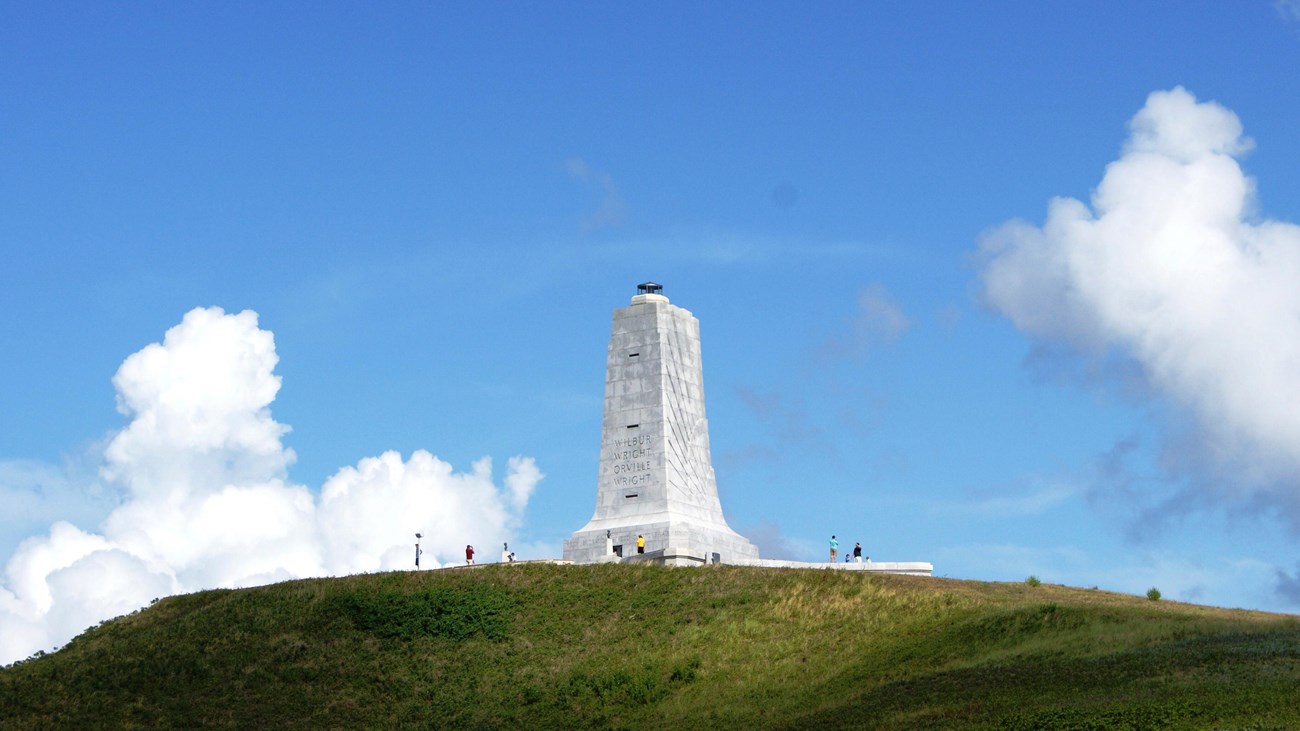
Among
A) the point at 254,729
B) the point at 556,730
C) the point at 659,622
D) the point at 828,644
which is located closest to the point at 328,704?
the point at 254,729

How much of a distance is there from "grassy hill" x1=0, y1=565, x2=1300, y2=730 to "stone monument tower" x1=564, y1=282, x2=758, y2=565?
10.9 ft

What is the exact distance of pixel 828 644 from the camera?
151ft

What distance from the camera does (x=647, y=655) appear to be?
A: 47.6 meters

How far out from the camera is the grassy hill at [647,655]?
123 ft

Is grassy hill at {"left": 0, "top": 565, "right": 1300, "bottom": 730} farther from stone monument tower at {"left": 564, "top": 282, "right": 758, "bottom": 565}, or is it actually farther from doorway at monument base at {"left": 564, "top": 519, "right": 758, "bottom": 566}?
stone monument tower at {"left": 564, "top": 282, "right": 758, "bottom": 565}

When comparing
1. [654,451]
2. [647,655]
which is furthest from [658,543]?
[647,655]

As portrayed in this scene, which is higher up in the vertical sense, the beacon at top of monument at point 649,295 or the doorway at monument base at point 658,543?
the beacon at top of monument at point 649,295

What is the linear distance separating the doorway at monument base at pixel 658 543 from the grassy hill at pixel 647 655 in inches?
87.5

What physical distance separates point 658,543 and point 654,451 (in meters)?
3.41

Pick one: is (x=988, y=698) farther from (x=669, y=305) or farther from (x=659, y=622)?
(x=669, y=305)

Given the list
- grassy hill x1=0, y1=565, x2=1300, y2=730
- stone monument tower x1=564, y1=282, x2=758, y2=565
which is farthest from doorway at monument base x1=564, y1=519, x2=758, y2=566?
grassy hill x1=0, y1=565, x2=1300, y2=730

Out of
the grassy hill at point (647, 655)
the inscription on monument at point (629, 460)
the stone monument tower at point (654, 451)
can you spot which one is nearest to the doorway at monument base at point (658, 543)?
the stone monument tower at point (654, 451)

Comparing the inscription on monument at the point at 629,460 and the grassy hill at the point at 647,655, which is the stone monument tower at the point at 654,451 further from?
the grassy hill at the point at 647,655

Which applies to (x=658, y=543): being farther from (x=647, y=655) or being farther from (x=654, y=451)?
(x=647, y=655)
